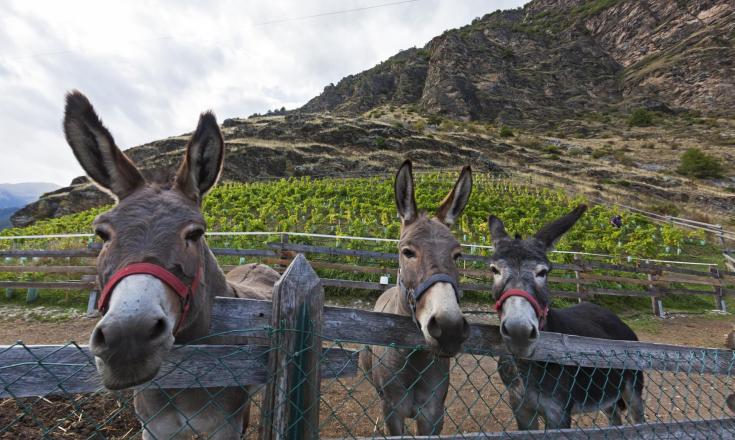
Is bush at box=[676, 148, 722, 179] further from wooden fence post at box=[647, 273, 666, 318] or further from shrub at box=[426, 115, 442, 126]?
wooden fence post at box=[647, 273, 666, 318]

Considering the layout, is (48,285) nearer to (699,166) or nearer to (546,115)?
(699,166)

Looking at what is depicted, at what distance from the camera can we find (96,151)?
1.80 metres

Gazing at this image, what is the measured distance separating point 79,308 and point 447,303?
11.7 meters

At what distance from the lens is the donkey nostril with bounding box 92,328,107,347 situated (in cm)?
115

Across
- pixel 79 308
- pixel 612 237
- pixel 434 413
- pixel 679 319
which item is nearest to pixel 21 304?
pixel 79 308

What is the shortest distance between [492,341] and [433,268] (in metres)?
0.65

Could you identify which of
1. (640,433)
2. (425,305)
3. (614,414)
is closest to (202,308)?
(425,305)

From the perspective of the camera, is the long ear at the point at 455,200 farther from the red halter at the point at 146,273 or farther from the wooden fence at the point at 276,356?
the red halter at the point at 146,273

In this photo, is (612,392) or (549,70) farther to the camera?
(549,70)

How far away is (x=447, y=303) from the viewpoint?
1922mm

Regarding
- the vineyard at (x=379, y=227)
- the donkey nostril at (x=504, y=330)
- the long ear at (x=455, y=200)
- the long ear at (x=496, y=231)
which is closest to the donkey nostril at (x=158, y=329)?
the donkey nostril at (x=504, y=330)

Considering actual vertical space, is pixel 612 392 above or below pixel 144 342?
below

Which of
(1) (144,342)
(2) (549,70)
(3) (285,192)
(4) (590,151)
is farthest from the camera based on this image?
(2) (549,70)

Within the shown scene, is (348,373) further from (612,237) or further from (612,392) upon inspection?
(612,237)
